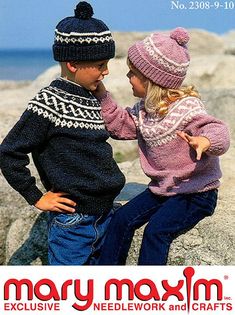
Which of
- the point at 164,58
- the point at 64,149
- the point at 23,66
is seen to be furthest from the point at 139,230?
the point at 23,66

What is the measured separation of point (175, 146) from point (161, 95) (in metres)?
0.25

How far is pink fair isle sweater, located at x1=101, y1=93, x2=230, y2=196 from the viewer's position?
311 centimetres

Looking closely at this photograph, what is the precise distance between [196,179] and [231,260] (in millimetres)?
420

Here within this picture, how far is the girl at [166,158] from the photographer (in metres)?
3.15

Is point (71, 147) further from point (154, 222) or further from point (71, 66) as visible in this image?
point (154, 222)

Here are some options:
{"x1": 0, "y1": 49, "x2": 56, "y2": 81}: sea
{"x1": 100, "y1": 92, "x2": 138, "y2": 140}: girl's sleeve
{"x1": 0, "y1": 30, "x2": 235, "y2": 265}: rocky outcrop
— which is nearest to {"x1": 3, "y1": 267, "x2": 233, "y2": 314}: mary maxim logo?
{"x1": 0, "y1": 30, "x2": 235, "y2": 265}: rocky outcrop

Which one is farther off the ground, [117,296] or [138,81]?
[138,81]

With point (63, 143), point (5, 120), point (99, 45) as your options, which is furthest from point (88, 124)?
point (5, 120)

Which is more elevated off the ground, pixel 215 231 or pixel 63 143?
pixel 63 143

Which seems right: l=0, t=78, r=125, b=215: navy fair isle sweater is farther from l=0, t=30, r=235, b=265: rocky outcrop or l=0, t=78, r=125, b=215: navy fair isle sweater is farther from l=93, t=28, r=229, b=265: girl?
l=0, t=30, r=235, b=265: rocky outcrop

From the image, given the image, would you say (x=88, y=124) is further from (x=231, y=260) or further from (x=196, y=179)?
(x=231, y=260)

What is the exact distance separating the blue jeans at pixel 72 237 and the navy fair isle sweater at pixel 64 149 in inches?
2.3

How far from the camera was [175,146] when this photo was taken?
319 centimetres

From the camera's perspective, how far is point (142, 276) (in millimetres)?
3061
